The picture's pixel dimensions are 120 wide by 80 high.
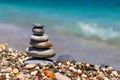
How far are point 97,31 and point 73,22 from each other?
374 cm

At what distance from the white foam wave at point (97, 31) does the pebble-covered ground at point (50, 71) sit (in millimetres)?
12457

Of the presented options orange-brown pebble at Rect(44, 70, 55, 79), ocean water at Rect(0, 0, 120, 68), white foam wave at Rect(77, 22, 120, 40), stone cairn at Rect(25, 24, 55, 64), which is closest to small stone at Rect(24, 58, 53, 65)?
stone cairn at Rect(25, 24, 55, 64)

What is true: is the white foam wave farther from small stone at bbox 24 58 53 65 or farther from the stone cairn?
the stone cairn

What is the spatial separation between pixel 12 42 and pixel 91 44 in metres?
4.43

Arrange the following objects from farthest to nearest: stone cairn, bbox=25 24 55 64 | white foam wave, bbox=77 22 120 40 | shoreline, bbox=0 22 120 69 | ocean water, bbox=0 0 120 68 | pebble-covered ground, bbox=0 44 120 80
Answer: white foam wave, bbox=77 22 120 40 < ocean water, bbox=0 0 120 68 < shoreline, bbox=0 22 120 69 < stone cairn, bbox=25 24 55 64 < pebble-covered ground, bbox=0 44 120 80

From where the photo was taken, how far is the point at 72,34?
3055cm

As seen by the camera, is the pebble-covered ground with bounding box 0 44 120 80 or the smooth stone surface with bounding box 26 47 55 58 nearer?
the pebble-covered ground with bounding box 0 44 120 80

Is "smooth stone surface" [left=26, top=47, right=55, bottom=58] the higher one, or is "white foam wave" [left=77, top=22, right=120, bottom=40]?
"white foam wave" [left=77, top=22, right=120, bottom=40]

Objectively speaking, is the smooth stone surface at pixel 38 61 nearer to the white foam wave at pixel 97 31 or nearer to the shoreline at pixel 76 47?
the shoreline at pixel 76 47

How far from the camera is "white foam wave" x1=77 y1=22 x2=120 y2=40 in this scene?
31000mm

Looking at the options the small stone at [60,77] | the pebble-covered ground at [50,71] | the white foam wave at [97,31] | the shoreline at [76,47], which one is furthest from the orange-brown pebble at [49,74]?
the white foam wave at [97,31]

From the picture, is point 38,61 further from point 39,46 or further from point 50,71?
point 50,71

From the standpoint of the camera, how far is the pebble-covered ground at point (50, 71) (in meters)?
15.7

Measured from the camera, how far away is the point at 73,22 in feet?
121
